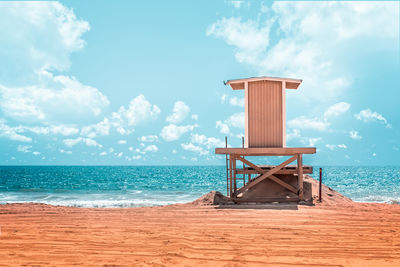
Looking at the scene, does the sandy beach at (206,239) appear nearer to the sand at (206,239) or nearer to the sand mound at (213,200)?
the sand at (206,239)

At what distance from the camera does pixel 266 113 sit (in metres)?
13.9

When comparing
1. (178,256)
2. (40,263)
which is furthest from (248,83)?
(40,263)

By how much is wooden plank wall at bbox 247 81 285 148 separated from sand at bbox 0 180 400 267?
4.66 meters

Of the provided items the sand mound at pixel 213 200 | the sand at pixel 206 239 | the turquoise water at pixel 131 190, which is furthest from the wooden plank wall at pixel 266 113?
the turquoise water at pixel 131 190

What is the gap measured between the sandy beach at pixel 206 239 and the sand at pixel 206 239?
0.05ft

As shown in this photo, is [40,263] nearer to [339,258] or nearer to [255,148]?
[339,258]

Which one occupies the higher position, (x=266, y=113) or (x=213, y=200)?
(x=266, y=113)

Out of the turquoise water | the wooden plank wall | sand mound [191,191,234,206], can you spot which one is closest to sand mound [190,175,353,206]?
sand mound [191,191,234,206]

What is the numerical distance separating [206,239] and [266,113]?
27.7 ft

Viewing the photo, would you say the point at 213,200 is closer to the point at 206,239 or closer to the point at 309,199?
the point at 309,199

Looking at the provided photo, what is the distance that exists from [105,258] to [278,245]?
313 cm

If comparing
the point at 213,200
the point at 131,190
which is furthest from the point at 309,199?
the point at 131,190

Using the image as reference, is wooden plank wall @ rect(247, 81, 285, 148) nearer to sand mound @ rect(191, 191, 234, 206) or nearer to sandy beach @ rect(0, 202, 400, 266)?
sand mound @ rect(191, 191, 234, 206)

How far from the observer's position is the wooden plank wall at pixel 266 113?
13.8 metres
